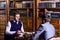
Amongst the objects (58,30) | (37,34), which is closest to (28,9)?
(58,30)

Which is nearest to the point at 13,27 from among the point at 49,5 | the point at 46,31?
the point at 49,5

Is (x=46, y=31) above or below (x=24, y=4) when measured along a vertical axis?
below

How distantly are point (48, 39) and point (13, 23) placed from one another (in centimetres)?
183

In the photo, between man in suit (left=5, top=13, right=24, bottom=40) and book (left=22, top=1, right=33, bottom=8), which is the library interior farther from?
man in suit (left=5, top=13, right=24, bottom=40)

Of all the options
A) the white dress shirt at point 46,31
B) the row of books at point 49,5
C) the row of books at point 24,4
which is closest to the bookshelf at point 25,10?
the row of books at point 24,4

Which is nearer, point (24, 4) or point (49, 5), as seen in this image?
point (49, 5)

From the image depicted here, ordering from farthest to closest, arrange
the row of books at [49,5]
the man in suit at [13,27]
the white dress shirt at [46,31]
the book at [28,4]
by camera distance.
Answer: the book at [28,4] → the row of books at [49,5] → the man in suit at [13,27] → the white dress shirt at [46,31]

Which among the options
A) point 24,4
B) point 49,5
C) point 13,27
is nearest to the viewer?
point 13,27

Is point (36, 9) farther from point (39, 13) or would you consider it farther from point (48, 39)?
point (48, 39)

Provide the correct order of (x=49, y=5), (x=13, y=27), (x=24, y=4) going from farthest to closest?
(x=24, y=4) < (x=49, y=5) < (x=13, y=27)

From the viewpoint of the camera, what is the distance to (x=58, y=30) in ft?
20.2

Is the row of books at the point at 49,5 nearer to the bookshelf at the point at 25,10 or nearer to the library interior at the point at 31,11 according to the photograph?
the library interior at the point at 31,11

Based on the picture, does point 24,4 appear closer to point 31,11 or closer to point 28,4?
point 28,4

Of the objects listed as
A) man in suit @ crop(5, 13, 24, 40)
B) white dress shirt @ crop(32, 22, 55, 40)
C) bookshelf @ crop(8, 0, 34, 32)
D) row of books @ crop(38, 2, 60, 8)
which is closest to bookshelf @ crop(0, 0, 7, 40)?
bookshelf @ crop(8, 0, 34, 32)
